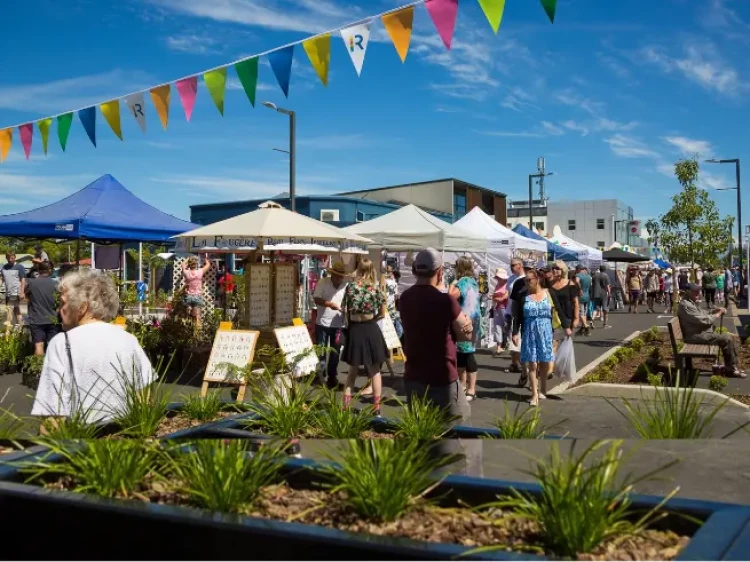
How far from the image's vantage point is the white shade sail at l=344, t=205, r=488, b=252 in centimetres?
1462

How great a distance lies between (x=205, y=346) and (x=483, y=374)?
4.56 meters

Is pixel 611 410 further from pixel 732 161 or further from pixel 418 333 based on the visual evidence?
pixel 732 161

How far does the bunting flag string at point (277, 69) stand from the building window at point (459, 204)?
A: 38.7m

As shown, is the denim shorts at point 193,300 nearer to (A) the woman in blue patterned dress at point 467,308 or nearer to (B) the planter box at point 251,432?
(A) the woman in blue patterned dress at point 467,308

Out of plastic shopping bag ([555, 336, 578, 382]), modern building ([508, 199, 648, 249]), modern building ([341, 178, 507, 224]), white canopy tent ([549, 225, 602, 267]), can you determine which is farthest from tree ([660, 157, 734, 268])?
modern building ([508, 199, 648, 249])

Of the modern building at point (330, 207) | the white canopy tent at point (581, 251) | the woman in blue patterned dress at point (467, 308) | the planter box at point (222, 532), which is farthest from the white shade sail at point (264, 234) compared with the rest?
the modern building at point (330, 207)

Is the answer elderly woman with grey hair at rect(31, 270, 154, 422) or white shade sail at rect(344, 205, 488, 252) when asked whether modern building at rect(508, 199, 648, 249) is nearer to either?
white shade sail at rect(344, 205, 488, 252)

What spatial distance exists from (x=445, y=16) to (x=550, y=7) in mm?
1192

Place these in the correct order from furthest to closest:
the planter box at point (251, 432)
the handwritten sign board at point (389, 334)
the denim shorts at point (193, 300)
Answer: the denim shorts at point (193, 300)
the handwritten sign board at point (389, 334)
the planter box at point (251, 432)

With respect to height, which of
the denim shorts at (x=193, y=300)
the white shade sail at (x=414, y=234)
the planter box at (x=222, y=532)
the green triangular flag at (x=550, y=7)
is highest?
the green triangular flag at (x=550, y=7)

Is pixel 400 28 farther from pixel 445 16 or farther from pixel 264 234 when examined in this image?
pixel 264 234

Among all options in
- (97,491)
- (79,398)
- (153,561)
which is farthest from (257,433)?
(153,561)

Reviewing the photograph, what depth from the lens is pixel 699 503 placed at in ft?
8.62

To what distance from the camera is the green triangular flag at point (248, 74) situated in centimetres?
895
